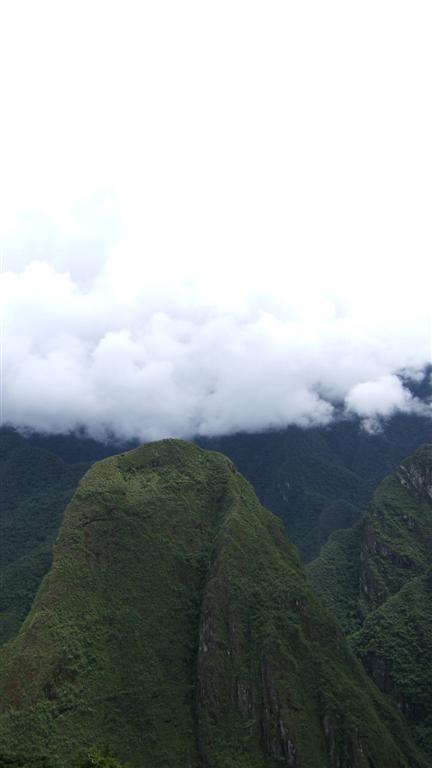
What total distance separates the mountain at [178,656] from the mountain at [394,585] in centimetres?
1140

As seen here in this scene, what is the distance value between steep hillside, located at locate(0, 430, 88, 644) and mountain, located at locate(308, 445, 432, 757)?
4880 centimetres

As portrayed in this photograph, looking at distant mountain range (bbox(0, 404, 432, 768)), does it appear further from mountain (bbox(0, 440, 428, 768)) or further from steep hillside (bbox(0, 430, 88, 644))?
steep hillside (bbox(0, 430, 88, 644))

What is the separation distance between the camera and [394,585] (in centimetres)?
9331

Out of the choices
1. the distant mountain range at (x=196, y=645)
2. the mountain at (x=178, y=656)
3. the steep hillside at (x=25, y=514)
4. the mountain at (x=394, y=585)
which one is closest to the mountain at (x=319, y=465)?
the mountain at (x=394, y=585)

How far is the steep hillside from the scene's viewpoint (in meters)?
110

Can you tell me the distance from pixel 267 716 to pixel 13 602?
212ft

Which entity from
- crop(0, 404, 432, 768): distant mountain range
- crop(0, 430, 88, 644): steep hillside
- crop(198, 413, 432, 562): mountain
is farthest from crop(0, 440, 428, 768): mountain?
crop(198, 413, 432, 562): mountain

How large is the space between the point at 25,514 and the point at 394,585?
284 feet

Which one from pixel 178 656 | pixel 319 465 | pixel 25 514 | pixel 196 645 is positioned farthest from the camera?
pixel 319 465

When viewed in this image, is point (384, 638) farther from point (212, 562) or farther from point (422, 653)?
point (212, 562)

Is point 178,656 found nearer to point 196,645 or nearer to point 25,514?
point 196,645

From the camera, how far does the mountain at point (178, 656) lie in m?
53.6

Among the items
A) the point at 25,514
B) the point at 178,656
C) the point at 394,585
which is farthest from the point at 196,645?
the point at 25,514

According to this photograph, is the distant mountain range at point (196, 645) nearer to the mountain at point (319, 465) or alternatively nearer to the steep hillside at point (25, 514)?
the steep hillside at point (25, 514)
